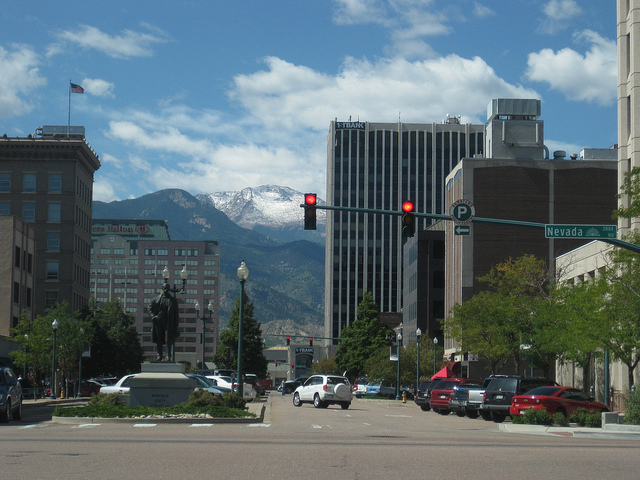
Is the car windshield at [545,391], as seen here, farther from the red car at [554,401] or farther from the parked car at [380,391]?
the parked car at [380,391]

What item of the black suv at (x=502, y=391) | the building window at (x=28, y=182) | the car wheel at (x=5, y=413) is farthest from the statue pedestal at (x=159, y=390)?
the building window at (x=28, y=182)

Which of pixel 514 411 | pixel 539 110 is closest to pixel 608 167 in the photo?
pixel 539 110

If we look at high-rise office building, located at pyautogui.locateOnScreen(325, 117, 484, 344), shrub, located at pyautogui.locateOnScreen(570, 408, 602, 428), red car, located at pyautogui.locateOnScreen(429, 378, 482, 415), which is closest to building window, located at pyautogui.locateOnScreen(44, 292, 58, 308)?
high-rise office building, located at pyautogui.locateOnScreen(325, 117, 484, 344)

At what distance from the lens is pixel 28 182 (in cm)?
10431

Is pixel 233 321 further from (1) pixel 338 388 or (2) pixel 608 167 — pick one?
(1) pixel 338 388

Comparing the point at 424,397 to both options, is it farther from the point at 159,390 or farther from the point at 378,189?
the point at 378,189

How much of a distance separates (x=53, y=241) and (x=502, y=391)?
81.5 meters

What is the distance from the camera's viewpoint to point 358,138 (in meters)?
164

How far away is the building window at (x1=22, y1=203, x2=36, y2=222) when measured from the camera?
104 m

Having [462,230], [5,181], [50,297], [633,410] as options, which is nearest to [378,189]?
[50,297]

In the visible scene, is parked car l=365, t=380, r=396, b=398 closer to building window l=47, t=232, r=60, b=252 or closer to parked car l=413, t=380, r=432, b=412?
parked car l=413, t=380, r=432, b=412

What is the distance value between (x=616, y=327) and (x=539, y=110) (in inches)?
2529

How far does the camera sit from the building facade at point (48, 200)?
103 m

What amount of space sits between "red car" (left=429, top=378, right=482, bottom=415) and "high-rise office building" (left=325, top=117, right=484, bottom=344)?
118793mm
